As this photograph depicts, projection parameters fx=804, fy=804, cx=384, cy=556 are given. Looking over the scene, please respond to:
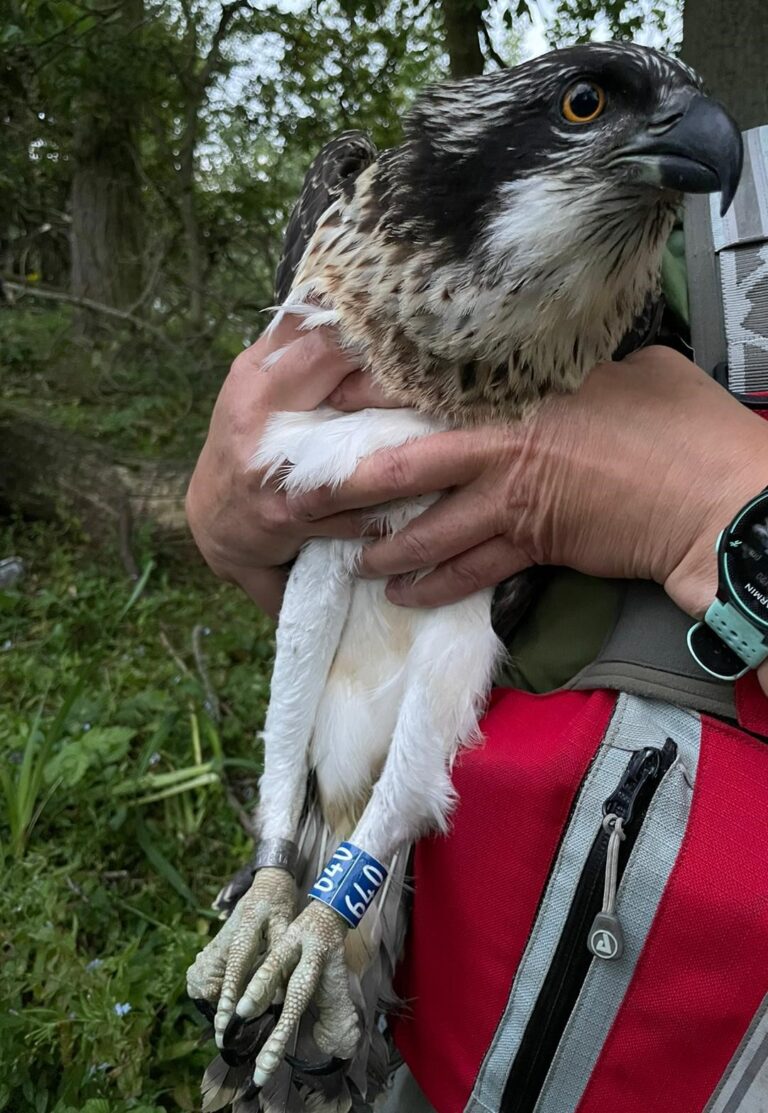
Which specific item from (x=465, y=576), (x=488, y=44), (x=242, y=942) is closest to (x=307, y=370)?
(x=465, y=576)

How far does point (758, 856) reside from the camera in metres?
1.12

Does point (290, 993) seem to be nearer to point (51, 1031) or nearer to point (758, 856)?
point (51, 1031)

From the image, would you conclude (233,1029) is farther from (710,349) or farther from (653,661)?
(710,349)

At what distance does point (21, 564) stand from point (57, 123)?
4256 mm

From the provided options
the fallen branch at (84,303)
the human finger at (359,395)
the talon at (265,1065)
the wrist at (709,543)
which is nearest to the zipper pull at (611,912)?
the wrist at (709,543)

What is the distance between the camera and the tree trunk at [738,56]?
2.39 metres

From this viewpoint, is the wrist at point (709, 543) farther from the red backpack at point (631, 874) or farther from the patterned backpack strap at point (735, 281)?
the patterned backpack strap at point (735, 281)

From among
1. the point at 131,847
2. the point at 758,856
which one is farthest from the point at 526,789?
the point at 131,847

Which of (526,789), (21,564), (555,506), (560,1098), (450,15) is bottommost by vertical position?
(21,564)

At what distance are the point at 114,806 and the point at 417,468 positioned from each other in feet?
6.78

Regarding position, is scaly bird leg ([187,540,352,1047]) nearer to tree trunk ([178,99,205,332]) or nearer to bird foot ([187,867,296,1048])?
bird foot ([187,867,296,1048])

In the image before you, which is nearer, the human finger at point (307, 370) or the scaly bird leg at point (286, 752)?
the human finger at point (307, 370)

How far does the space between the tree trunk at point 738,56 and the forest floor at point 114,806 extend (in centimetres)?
275

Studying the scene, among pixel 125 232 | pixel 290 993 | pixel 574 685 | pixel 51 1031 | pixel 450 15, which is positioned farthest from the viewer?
pixel 125 232
